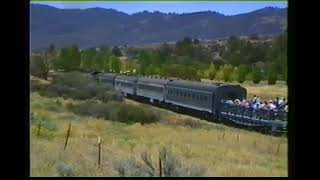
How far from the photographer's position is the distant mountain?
244cm

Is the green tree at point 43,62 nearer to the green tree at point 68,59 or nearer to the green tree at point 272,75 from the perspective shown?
the green tree at point 68,59

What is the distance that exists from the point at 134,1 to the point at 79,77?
412 mm

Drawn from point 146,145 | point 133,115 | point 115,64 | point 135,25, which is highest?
point 135,25

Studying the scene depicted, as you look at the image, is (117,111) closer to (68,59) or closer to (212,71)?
(68,59)

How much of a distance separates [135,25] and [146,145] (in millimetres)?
527

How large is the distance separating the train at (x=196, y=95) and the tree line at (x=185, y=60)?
0.11 ft

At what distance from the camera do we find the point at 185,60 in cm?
251

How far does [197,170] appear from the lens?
2.41 m

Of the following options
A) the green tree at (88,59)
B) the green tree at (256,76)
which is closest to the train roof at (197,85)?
the green tree at (256,76)

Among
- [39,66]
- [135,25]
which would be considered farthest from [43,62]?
[135,25]
